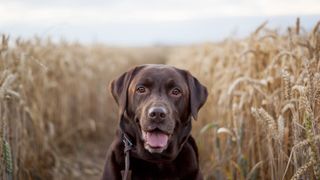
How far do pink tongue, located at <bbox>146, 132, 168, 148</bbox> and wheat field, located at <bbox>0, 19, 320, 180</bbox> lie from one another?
0.71 metres

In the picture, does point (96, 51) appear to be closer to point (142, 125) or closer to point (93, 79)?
point (93, 79)

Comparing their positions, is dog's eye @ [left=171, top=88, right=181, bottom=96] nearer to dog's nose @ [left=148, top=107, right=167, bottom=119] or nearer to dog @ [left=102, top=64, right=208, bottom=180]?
dog @ [left=102, top=64, right=208, bottom=180]

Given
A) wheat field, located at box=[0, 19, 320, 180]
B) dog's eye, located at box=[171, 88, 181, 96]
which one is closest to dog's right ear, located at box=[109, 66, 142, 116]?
dog's eye, located at box=[171, 88, 181, 96]

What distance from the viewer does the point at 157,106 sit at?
11.7 feet

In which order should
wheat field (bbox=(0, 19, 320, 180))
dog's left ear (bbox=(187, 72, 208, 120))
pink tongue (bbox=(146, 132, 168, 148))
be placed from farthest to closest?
dog's left ear (bbox=(187, 72, 208, 120)), wheat field (bbox=(0, 19, 320, 180)), pink tongue (bbox=(146, 132, 168, 148))

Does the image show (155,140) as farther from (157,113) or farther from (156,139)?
(157,113)

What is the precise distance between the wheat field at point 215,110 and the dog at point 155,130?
0.56 m

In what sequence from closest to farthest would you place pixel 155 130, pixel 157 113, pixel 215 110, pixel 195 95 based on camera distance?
pixel 157 113
pixel 155 130
pixel 195 95
pixel 215 110

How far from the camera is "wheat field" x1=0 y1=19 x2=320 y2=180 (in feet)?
12.5

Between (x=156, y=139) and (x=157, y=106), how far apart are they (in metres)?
0.27

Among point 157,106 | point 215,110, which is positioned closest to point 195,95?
point 157,106

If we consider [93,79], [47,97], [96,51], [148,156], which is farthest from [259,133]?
[96,51]

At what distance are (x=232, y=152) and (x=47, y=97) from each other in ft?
9.27

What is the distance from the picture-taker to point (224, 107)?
575cm
